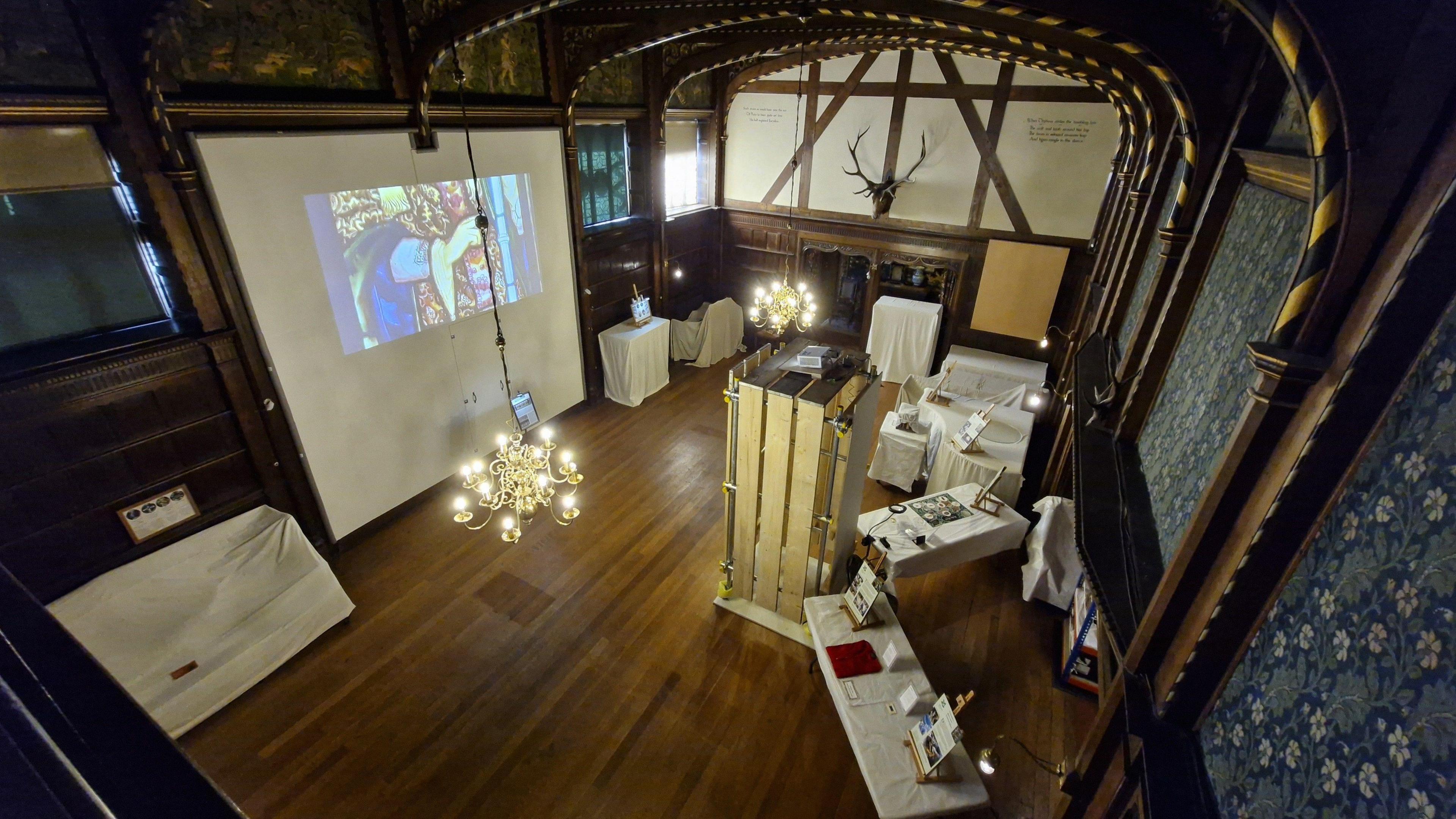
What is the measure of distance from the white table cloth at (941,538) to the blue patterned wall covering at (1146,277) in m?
1.68

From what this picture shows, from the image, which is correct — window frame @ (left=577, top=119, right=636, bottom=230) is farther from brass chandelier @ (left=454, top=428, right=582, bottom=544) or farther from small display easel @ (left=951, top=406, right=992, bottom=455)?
small display easel @ (left=951, top=406, right=992, bottom=455)

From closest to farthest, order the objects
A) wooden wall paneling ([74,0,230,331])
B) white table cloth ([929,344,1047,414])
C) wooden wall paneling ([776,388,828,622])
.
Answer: wooden wall paneling ([74,0,230,331]), wooden wall paneling ([776,388,828,622]), white table cloth ([929,344,1047,414])

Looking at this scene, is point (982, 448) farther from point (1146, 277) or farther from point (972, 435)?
Result: point (1146, 277)

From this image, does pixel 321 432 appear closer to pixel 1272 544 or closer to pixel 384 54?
pixel 384 54

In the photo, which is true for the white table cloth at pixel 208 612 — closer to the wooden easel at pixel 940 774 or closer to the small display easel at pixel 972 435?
the wooden easel at pixel 940 774

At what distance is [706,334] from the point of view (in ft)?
31.0

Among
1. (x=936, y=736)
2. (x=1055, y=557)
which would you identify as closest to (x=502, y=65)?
(x=936, y=736)

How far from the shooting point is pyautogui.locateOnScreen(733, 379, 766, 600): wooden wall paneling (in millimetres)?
4133

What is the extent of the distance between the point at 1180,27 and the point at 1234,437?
2636 millimetres

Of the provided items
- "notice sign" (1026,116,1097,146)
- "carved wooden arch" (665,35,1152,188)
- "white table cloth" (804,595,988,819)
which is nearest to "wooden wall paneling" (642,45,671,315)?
"carved wooden arch" (665,35,1152,188)

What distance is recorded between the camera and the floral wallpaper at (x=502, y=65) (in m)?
5.42

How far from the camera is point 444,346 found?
19.3ft

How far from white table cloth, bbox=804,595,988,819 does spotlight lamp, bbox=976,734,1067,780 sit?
0.66ft

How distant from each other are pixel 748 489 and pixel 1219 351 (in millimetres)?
2970
